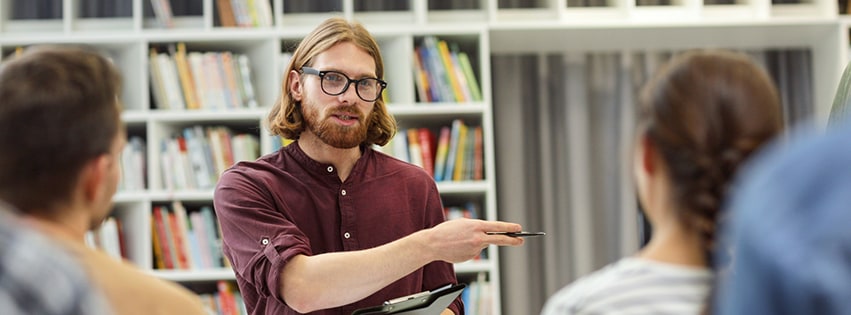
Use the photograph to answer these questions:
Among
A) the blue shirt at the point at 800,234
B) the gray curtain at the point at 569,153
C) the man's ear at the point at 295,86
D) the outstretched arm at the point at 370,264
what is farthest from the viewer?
the gray curtain at the point at 569,153

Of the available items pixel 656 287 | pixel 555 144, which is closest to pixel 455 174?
pixel 555 144

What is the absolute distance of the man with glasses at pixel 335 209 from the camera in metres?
1.96

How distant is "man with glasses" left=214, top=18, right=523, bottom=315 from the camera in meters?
1.96

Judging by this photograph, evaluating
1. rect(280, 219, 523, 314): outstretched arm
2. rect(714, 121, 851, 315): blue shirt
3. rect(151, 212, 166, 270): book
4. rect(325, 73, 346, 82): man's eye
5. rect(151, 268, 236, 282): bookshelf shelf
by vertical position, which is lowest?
rect(151, 268, 236, 282): bookshelf shelf

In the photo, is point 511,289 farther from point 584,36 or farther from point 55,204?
point 55,204

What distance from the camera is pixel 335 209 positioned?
2.13m

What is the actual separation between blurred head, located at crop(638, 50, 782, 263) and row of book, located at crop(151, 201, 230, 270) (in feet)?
9.00

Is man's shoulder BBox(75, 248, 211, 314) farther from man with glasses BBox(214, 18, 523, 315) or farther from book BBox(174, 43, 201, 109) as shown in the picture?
book BBox(174, 43, 201, 109)

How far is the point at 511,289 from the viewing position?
4.17 meters

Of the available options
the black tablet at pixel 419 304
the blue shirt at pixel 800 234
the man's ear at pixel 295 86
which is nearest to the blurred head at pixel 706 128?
the blue shirt at pixel 800 234

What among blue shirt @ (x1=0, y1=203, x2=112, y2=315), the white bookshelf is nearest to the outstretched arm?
blue shirt @ (x1=0, y1=203, x2=112, y2=315)

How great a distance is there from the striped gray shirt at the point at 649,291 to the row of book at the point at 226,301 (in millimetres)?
2698

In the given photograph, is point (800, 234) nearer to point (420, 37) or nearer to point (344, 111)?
point (344, 111)

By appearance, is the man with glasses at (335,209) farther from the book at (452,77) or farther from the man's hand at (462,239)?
the book at (452,77)
